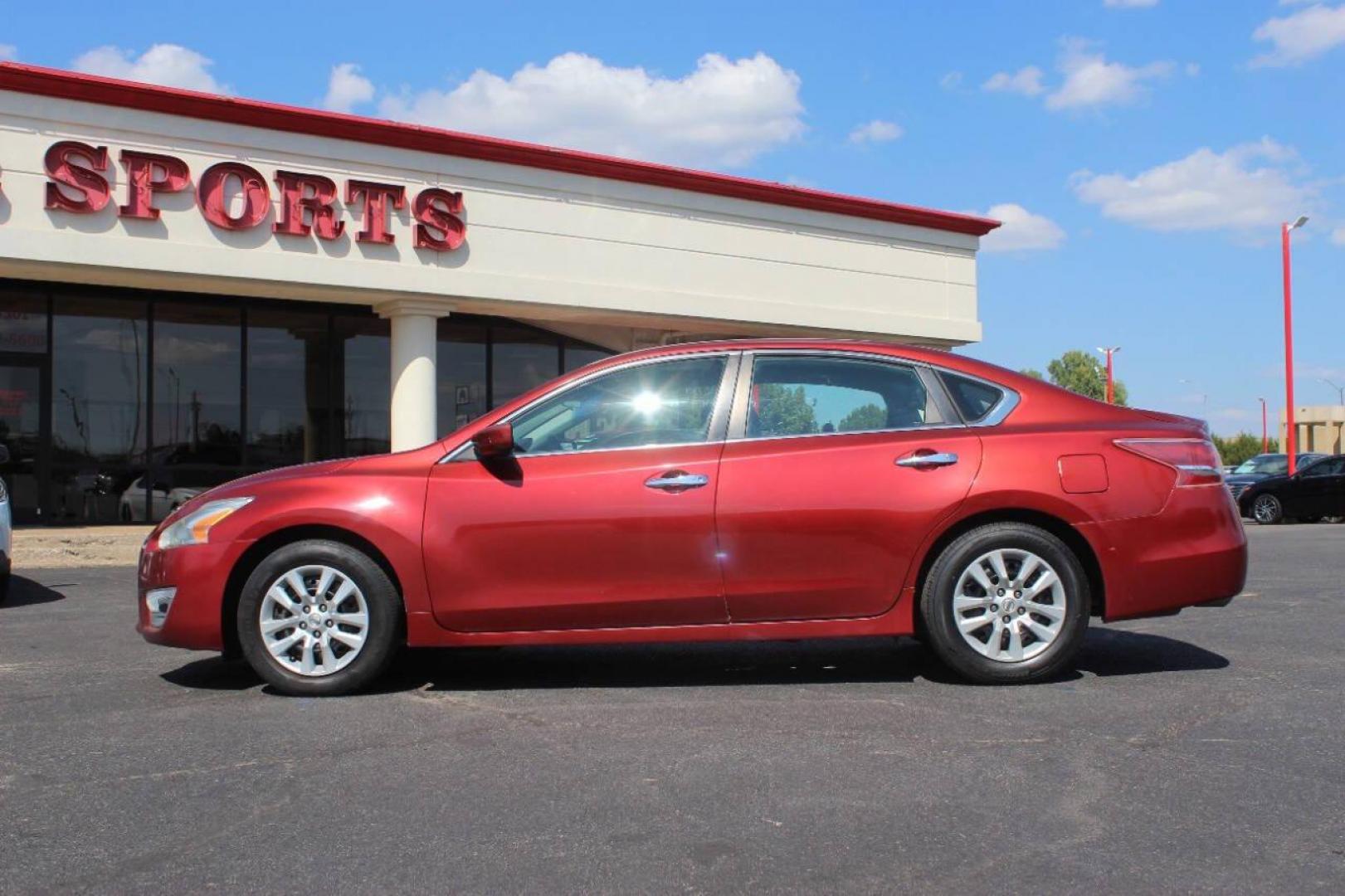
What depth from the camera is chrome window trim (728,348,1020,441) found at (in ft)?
18.5

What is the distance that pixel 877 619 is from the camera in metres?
5.48

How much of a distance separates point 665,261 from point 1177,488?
13.4m

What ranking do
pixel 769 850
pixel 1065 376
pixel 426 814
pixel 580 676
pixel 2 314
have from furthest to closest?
pixel 1065 376, pixel 2 314, pixel 580 676, pixel 426 814, pixel 769 850

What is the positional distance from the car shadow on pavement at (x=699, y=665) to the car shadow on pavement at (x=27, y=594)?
389cm

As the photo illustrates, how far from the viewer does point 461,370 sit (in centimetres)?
1988

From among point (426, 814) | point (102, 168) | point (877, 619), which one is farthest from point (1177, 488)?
point (102, 168)

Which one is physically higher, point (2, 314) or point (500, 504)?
point (2, 314)

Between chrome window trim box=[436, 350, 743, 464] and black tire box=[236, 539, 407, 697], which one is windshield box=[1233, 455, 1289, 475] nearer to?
chrome window trim box=[436, 350, 743, 464]

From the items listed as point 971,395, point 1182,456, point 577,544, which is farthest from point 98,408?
point 1182,456

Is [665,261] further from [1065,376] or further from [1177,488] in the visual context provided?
[1065,376]

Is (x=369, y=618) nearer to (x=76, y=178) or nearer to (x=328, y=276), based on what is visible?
(x=76, y=178)

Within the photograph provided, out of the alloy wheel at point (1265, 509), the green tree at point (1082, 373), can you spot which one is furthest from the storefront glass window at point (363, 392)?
the green tree at point (1082, 373)

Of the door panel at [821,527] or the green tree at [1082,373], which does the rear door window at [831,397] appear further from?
the green tree at [1082,373]

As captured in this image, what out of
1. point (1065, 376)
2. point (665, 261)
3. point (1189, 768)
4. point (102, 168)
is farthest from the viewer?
point (1065, 376)
